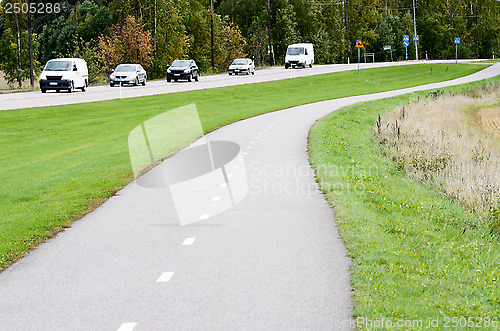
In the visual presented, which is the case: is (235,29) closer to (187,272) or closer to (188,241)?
(188,241)

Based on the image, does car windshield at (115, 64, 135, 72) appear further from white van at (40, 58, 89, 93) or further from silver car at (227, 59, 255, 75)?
silver car at (227, 59, 255, 75)

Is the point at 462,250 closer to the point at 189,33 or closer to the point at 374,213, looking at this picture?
the point at 374,213

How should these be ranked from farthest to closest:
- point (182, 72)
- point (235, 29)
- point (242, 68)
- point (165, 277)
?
1. point (235, 29)
2. point (242, 68)
3. point (182, 72)
4. point (165, 277)

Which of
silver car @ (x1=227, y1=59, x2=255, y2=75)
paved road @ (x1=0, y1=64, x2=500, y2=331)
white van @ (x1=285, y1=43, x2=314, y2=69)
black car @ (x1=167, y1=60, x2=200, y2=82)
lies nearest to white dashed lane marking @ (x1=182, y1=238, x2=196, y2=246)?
paved road @ (x1=0, y1=64, x2=500, y2=331)

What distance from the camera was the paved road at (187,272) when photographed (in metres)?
5.93

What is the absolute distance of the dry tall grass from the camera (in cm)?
1370

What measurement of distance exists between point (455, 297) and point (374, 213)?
12.9 ft

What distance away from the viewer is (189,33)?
94375 mm

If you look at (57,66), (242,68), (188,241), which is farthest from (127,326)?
(242,68)

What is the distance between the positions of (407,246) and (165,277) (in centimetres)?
311

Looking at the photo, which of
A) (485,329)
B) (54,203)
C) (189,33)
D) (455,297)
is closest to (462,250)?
(455,297)

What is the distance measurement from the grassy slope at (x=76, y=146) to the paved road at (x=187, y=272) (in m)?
0.66

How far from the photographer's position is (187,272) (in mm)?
7309

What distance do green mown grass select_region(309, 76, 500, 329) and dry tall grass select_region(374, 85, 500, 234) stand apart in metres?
0.63
